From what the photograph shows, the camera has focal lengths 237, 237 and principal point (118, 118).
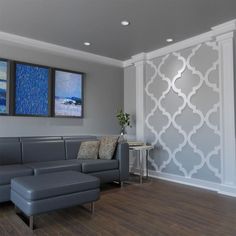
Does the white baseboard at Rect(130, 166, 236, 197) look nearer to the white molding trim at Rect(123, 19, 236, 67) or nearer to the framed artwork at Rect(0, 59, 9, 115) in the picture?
the white molding trim at Rect(123, 19, 236, 67)

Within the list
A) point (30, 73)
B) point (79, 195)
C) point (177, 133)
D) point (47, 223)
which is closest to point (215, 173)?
point (177, 133)

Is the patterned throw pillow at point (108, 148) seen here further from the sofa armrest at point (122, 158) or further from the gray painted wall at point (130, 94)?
the gray painted wall at point (130, 94)

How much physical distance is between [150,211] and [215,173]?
58.3 inches

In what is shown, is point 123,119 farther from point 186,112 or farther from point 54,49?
point 54,49

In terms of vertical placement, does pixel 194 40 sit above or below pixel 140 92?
above

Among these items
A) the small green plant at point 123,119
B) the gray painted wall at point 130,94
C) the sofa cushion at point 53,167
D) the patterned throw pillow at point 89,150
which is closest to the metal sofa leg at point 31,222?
the sofa cushion at point 53,167

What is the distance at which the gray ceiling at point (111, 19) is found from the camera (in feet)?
9.60

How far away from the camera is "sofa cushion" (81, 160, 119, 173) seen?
359cm

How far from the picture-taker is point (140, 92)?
497 cm

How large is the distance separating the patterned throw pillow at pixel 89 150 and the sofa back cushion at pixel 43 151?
31cm

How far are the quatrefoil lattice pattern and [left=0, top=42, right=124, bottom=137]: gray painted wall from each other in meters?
0.79

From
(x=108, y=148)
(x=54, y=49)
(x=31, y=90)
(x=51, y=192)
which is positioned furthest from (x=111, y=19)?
(x=51, y=192)

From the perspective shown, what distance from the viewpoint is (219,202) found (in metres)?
3.14

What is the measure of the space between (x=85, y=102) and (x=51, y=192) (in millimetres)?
2600
